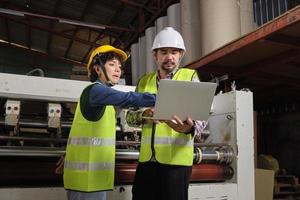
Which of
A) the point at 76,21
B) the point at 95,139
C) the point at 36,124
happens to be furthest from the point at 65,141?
the point at 76,21

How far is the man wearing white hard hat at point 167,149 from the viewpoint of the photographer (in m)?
1.74

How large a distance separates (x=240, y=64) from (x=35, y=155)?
66.4 inches

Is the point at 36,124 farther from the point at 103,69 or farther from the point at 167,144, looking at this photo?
the point at 167,144

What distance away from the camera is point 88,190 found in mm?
1655

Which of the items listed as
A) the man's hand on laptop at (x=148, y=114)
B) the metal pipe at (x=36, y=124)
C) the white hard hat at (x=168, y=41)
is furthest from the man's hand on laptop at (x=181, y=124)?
the metal pipe at (x=36, y=124)

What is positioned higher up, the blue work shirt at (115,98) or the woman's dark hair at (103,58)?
the woman's dark hair at (103,58)

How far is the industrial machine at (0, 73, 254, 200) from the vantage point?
225 cm

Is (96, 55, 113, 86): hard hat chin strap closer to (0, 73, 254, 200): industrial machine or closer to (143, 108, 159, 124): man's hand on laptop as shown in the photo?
(143, 108, 159, 124): man's hand on laptop

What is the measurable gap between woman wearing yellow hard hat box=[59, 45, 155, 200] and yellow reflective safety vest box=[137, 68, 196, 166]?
0.18 meters

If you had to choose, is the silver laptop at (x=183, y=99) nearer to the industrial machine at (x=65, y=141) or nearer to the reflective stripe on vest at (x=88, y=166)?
the reflective stripe on vest at (x=88, y=166)

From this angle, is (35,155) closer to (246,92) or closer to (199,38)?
(246,92)

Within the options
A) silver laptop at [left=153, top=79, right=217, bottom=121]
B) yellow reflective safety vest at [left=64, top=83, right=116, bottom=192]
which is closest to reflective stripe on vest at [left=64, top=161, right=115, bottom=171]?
yellow reflective safety vest at [left=64, top=83, right=116, bottom=192]

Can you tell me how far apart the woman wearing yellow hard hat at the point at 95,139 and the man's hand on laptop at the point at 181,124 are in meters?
0.12

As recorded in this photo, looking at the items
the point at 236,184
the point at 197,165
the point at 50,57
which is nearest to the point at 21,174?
the point at 197,165
